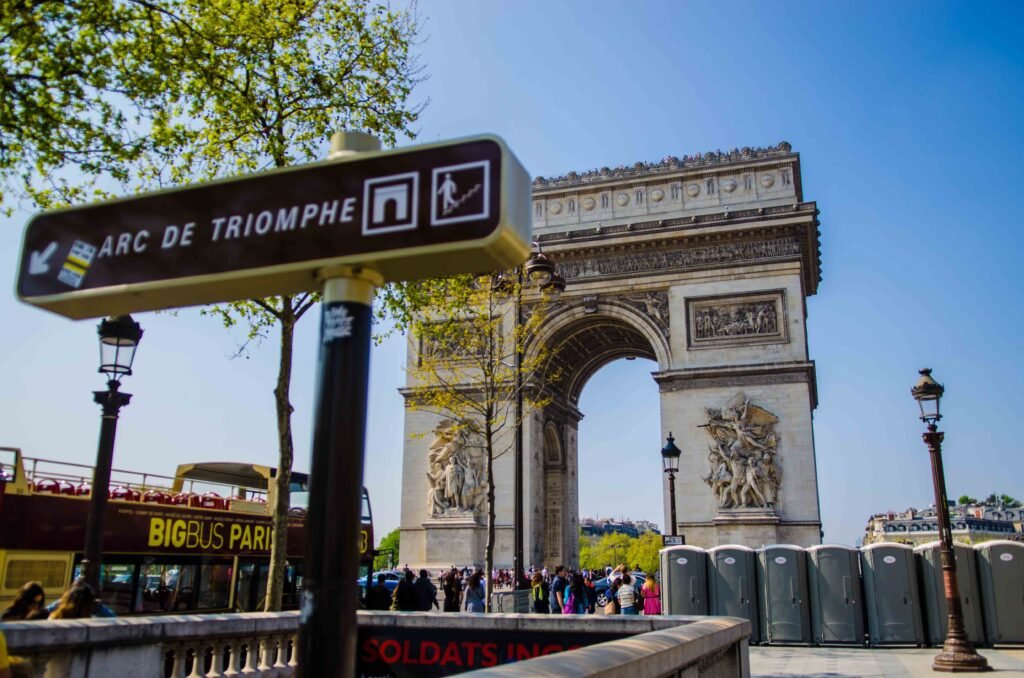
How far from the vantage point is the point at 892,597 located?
1552 cm

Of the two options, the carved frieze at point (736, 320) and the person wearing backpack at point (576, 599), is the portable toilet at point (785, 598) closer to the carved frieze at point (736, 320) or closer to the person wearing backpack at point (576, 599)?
the person wearing backpack at point (576, 599)

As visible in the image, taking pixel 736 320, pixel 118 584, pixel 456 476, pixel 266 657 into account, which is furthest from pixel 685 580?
pixel 456 476

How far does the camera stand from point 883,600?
1555 cm

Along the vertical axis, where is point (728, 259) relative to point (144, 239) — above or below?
above

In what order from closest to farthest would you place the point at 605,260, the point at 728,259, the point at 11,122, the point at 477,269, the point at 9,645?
the point at 477,269 → the point at 9,645 → the point at 11,122 → the point at 728,259 → the point at 605,260

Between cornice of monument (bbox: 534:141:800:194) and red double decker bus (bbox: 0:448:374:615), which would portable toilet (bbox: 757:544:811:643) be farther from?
cornice of monument (bbox: 534:141:800:194)

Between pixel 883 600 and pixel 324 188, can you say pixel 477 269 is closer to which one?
pixel 324 188

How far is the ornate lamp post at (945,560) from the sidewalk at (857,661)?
0.29m

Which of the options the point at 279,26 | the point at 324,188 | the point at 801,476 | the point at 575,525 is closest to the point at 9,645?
the point at 324,188

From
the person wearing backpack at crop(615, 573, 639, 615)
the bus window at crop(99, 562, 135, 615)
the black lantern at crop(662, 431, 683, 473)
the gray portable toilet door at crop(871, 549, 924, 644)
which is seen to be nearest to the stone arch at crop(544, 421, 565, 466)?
the black lantern at crop(662, 431, 683, 473)

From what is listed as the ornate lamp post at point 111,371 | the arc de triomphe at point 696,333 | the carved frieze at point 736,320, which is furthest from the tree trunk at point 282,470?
the carved frieze at point 736,320

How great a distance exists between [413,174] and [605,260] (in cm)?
2944

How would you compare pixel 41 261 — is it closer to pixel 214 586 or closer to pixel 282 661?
pixel 282 661

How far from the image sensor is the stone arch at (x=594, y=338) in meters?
30.5
